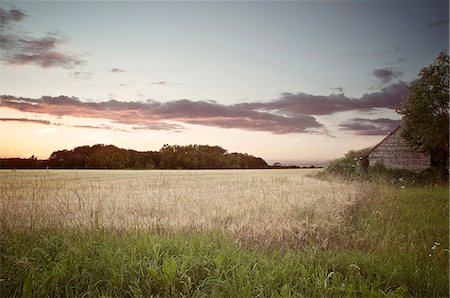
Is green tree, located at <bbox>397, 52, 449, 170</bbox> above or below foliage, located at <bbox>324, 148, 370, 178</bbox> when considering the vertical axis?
above

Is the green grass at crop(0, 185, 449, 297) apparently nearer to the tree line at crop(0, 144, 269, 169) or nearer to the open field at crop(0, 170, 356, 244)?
the open field at crop(0, 170, 356, 244)

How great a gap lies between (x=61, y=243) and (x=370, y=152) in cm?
2998

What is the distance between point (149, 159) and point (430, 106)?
31.7 meters

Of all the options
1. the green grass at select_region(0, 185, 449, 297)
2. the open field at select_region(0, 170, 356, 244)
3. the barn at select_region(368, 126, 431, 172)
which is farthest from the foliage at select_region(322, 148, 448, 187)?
the green grass at select_region(0, 185, 449, 297)

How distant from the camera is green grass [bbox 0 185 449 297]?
14.5 ft

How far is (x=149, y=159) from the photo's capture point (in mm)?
43719

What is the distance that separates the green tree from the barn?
7.98ft

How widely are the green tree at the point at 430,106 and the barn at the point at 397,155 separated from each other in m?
2.43

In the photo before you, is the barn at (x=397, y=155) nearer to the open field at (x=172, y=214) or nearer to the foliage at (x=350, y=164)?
the foliage at (x=350, y=164)

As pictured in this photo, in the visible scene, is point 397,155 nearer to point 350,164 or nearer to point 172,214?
point 350,164

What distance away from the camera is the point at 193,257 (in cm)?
525

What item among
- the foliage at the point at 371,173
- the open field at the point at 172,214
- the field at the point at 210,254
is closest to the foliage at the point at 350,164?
the foliage at the point at 371,173

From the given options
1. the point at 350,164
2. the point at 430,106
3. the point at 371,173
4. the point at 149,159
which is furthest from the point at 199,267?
the point at 149,159

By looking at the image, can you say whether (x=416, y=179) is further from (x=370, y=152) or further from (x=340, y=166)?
(x=340, y=166)
